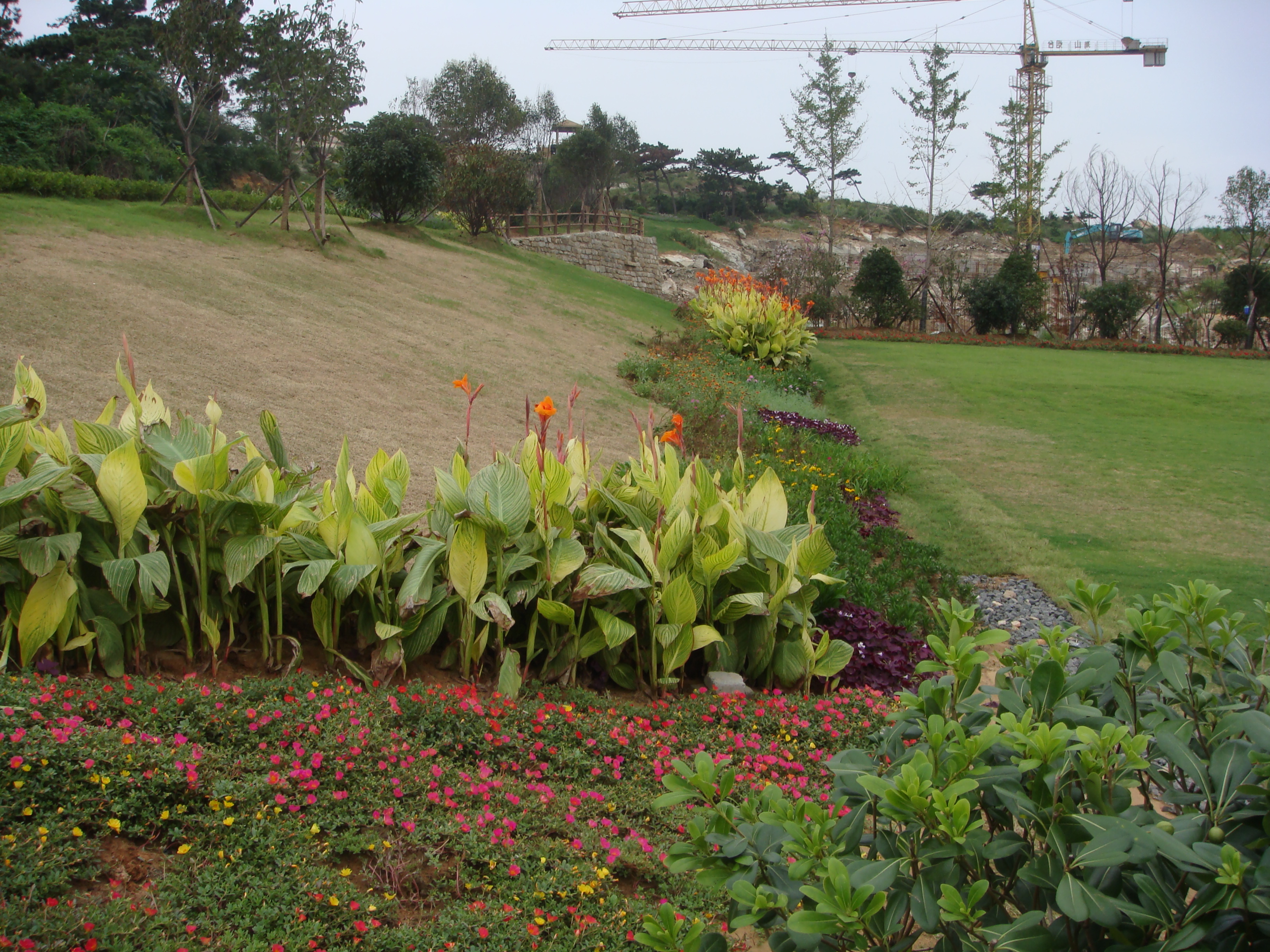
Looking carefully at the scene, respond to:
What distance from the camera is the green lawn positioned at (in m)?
5.01

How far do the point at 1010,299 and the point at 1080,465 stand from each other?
14.4 m

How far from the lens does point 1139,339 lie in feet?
67.1

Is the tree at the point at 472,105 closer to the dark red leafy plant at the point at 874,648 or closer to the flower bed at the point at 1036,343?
the flower bed at the point at 1036,343

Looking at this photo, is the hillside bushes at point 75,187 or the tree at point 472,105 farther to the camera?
the tree at point 472,105

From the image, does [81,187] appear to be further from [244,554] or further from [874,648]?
[874,648]

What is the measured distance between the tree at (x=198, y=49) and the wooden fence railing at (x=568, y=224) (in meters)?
11.4

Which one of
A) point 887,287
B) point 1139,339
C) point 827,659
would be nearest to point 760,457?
point 827,659

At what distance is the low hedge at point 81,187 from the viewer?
10352 mm

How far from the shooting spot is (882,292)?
21109mm

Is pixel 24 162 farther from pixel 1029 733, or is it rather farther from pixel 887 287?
pixel 1029 733

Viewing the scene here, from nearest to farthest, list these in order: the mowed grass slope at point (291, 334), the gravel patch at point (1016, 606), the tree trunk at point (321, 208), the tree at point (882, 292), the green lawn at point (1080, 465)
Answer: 1. the gravel patch at point (1016, 606)
2. the green lawn at point (1080, 465)
3. the mowed grass slope at point (291, 334)
4. the tree trunk at point (321, 208)
5. the tree at point (882, 292)

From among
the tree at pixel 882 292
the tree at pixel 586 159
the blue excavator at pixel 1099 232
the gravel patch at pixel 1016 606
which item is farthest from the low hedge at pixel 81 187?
the tree at pixel 586 159

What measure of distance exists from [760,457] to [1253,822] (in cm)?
512

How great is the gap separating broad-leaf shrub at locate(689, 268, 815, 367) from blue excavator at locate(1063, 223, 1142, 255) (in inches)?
588
